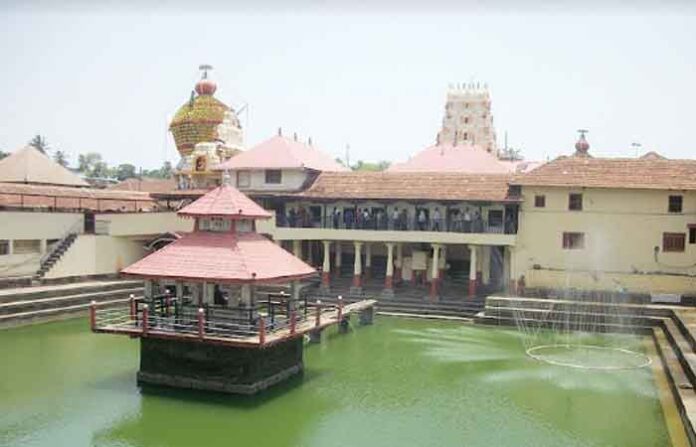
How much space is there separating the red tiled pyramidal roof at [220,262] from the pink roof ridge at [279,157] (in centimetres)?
1467

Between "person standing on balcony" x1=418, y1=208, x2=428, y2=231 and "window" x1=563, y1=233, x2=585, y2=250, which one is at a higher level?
"person standing on balcony" x1=418, y1=208, x2=428, y2=231

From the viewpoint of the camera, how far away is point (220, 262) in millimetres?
15953

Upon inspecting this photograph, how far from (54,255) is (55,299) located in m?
3.41

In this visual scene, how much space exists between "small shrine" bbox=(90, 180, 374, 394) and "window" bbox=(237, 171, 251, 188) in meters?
15.0

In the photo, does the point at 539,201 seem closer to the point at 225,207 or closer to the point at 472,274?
the point at 472,274

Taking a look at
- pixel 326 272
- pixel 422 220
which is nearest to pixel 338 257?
pixel 326 272

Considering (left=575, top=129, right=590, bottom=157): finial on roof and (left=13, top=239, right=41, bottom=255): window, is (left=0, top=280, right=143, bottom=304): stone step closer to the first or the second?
(left=13, top=239, right=41, bottom=255): window

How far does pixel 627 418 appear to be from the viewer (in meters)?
14.8

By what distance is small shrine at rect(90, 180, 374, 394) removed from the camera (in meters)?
15.4

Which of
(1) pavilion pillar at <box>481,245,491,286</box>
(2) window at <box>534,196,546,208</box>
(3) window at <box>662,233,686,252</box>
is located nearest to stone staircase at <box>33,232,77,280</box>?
(1) pavilion pillar at <box>481,245,491,286</box>

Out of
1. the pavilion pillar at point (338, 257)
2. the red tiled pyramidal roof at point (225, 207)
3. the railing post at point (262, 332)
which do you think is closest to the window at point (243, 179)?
the pavilion pillar at point (338, 257)

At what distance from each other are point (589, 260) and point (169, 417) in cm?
1733

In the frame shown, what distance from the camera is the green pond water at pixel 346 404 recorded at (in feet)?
43.8

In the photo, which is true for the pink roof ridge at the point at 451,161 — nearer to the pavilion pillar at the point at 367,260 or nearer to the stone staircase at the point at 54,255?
the pavilion pillar at the point at 367,260
